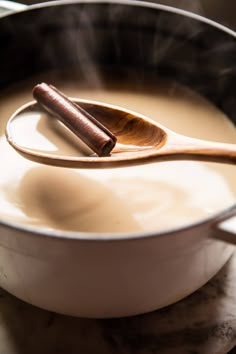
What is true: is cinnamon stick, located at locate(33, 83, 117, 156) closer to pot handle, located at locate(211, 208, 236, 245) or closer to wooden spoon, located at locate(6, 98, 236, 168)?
wooden spoon, located at locate(6, 98, 236, 168)

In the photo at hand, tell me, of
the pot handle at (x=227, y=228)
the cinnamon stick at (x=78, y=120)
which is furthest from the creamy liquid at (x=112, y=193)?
the pot handle at (x=227, y=228)

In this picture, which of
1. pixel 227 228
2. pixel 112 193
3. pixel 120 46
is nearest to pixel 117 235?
pixel 227 228

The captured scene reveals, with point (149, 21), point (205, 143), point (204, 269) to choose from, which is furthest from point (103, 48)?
point (204, 269)

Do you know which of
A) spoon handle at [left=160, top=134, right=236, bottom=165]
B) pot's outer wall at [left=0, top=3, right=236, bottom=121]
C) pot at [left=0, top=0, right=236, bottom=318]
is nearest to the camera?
pot at [left=0, top=0, right=236, bottom=318]

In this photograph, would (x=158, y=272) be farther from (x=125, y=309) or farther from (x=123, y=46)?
(x=123, y=46)

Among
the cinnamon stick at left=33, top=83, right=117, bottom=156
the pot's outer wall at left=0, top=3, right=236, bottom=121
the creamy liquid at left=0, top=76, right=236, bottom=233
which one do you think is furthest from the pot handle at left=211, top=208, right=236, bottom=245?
the pot's outer wall at left=0, top=3, right=236, bottom=121

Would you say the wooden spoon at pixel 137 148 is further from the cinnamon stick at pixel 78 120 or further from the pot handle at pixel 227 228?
the pot handle at pixel 227 228

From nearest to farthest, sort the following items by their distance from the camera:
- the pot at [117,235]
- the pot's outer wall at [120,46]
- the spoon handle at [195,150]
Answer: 1. the pot at [117,235]
2. the spoon handle at [195,150]
3. the pot's outer wall at [120,46]
